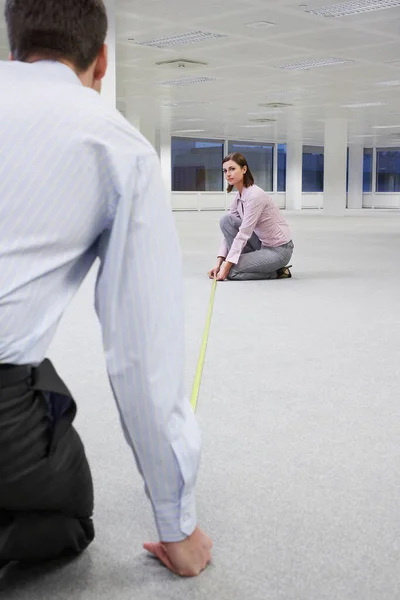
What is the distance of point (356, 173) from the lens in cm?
3525

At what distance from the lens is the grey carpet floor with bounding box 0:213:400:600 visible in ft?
6.21

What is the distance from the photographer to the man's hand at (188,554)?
185 centimetres

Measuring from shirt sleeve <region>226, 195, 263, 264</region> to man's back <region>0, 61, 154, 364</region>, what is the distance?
5718 millimetres

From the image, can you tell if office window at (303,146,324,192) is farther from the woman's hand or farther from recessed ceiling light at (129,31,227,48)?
the woman's hand

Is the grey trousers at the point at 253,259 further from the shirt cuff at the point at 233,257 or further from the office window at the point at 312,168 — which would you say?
the office window at the point at 312,168

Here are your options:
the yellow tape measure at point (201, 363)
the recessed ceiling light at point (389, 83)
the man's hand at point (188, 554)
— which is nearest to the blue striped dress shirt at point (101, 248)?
the man's hand at point (188, 554)

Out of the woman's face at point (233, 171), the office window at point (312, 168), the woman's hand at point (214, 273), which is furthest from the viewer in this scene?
the office window at point (312, 168)

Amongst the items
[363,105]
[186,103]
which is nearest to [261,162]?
[363,105]

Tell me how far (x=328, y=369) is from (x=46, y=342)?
261 centimetres

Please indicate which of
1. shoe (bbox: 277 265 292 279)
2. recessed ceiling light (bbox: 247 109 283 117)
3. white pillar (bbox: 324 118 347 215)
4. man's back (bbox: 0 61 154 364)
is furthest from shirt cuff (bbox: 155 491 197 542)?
white pillar (bbox: 324 118 347 215)

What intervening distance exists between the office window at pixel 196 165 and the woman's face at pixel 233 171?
25468 mm

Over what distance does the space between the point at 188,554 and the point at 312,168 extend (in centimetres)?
3755

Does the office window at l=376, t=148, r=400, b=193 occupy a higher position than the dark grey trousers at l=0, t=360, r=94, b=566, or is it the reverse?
the office window at l=376, t=148, r=400, b=193

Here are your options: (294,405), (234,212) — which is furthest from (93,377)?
(234,212)
